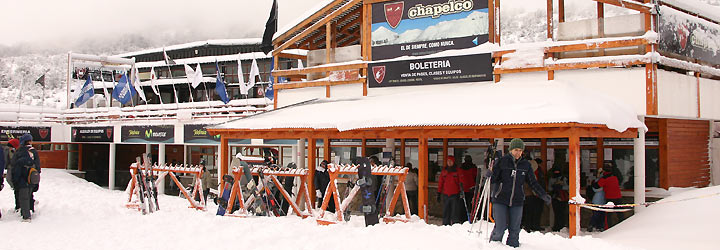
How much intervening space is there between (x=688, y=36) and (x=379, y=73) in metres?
6.69

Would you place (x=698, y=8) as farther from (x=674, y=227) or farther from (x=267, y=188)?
(x=267, y=188)

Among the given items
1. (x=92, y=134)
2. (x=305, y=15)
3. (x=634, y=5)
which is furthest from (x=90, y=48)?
(x=634, y=5)

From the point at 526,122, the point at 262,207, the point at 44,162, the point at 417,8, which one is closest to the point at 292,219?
the point at 262,207

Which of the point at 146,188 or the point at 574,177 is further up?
the point at 574,177

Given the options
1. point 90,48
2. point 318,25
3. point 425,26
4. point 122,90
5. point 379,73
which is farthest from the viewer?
point 90,48

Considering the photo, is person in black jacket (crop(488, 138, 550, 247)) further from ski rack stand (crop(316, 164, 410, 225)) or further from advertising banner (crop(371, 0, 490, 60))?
advertising banner (crop(371, 0, 490, 60))

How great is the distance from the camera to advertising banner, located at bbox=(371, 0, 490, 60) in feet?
44.5

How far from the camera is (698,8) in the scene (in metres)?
13.1

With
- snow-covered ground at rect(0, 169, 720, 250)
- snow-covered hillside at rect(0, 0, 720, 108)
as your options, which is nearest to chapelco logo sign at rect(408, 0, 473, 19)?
snow-covered ground at rect(0, 169, 720, 250)

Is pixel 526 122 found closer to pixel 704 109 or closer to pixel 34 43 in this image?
pixel 704 109

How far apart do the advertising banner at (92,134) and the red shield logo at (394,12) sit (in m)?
13.9

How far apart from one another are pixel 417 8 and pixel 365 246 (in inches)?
304

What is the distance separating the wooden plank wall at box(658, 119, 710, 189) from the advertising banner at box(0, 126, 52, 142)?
2290 centimetres

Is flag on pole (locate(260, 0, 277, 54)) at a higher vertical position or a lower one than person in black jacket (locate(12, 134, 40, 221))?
higher
